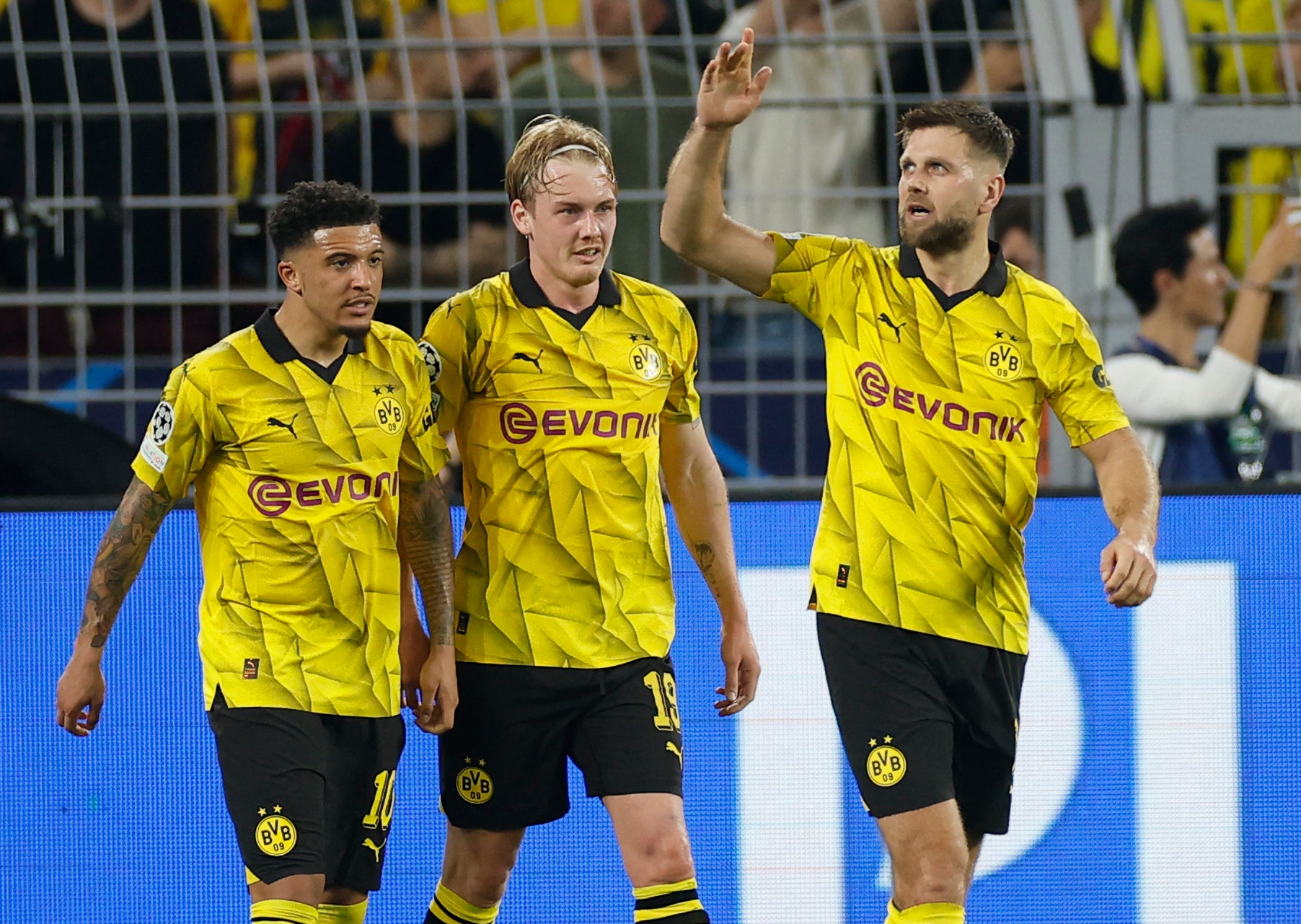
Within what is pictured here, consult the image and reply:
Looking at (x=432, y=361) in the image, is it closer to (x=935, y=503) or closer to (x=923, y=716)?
(x=935, y=503)

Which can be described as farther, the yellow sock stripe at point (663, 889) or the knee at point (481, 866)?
the knee at point (481, 866)

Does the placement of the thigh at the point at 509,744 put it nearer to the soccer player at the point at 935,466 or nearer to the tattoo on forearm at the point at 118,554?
the soccer player at the point at 935,466

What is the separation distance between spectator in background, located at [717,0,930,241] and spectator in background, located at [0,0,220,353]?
1.52 meters

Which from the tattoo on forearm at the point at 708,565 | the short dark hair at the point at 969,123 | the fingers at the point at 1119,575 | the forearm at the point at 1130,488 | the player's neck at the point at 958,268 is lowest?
the fingers at the point at 1119,575

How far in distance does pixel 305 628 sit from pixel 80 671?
470 mm

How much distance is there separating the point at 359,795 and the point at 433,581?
0.48 metres

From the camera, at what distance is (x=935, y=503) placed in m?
4.71

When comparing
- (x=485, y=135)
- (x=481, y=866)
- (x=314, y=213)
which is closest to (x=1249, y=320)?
(x=485, y=135)

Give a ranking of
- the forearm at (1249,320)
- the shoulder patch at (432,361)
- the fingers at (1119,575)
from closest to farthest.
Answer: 1. the fingers at (1119,575)
2. the shoulder patch at (432,361)
3. the forearm at (1249,320)

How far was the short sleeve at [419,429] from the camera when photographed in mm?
4750

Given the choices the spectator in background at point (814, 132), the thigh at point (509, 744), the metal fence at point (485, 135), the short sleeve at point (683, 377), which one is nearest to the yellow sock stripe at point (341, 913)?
the thigh at point (509, 744)

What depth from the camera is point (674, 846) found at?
182 inches

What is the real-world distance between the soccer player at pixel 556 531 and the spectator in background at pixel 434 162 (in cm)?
139

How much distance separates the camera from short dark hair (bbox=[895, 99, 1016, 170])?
4742 millimetres
